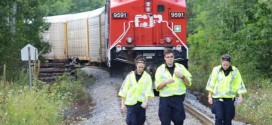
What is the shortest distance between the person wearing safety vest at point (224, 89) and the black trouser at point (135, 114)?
1372 mm

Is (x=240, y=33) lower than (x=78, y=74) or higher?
higher

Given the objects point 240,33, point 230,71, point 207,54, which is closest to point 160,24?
point 240,33

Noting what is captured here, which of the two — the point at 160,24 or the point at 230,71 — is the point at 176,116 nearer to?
the point at 230,71

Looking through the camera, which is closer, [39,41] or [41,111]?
[41,111]

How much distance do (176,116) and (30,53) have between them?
30.2 feet

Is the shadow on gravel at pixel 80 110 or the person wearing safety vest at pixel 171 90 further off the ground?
the person wearing safety vest at pixel 171 90

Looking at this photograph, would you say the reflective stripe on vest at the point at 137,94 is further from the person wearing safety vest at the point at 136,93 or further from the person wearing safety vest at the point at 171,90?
the person wearing safety vest at the point at 171,90

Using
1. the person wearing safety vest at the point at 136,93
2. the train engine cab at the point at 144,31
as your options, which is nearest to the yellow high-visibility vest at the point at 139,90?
the person wearing safety vest at the point at 136,93

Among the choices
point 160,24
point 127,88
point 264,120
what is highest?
point 160,24

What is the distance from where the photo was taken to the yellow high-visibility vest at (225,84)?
10.2 m

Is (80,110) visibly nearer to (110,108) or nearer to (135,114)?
(110,108)

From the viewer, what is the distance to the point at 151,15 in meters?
20.0

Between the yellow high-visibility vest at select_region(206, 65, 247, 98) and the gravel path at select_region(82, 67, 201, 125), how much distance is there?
2.88 metres

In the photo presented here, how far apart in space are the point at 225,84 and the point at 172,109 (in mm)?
1175
